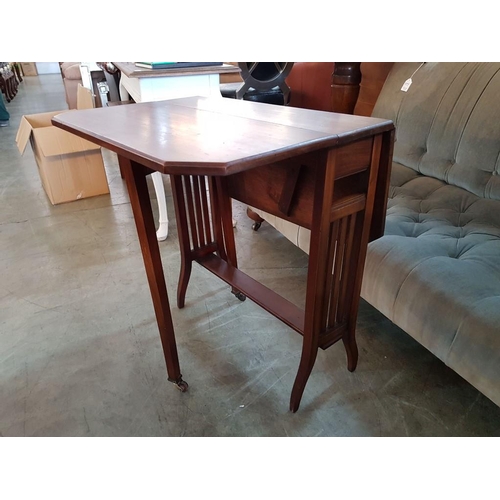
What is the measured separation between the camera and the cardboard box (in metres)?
2.51

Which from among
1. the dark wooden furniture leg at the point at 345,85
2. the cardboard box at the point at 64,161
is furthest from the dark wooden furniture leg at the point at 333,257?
the cardboard box at the point at 64,161

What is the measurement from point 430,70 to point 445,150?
1.35 feet

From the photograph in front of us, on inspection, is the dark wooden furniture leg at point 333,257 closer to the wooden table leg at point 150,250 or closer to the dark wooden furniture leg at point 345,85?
the wooden table leg at point 150,250

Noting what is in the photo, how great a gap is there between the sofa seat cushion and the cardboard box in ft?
6.97

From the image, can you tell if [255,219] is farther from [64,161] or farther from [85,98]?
[85,98]

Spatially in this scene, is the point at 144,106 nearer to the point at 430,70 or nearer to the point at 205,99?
the point at 205,99

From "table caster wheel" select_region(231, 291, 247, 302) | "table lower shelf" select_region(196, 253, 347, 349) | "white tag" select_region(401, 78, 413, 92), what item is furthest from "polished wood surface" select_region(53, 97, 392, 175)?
"white tag" select_region(401, 78, 413, 92)

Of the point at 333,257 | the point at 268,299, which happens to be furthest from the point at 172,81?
the point at 333,257

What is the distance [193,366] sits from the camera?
4.57 ft

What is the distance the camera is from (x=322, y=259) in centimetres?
99

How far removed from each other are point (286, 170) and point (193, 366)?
79cm

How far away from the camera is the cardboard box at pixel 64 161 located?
98.8 inches

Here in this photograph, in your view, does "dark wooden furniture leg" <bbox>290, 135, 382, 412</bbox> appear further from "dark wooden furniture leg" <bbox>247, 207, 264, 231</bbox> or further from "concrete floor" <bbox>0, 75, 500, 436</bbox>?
"dark wooden furniture leg" <bbox>247, 207, 264, 231</bbox>
